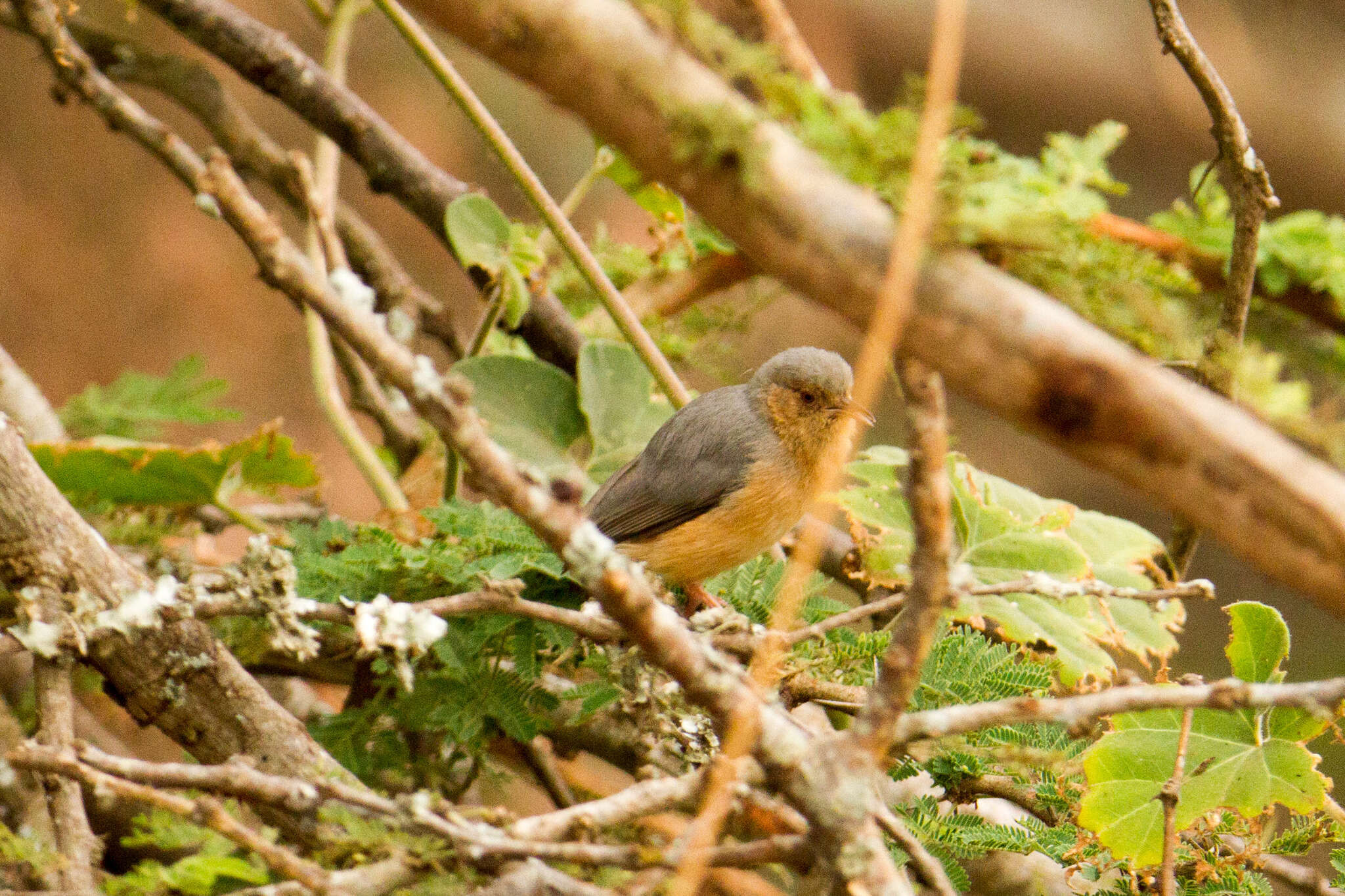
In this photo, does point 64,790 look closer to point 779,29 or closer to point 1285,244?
point 779,29

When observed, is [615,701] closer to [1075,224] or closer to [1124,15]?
[1075,224]

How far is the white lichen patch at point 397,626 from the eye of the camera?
1163mm

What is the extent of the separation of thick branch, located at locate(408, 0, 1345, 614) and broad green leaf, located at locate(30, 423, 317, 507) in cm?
144

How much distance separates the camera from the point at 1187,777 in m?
1.35

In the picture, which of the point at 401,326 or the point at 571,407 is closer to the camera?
the point at 571,407

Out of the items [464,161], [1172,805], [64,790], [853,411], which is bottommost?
[64,790]

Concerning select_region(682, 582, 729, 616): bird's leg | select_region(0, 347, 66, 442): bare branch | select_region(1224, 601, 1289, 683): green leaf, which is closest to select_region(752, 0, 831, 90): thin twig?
select_region(682, 582, 729, 616): bird's leg

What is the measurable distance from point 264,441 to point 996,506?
1329 millimetres

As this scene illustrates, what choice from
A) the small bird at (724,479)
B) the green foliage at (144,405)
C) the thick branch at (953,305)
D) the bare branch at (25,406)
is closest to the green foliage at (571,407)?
Result: the small bird at (724,479)

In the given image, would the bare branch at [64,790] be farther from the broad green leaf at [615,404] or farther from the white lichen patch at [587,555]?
the broad green leaf at [615,404]

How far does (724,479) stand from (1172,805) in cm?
112

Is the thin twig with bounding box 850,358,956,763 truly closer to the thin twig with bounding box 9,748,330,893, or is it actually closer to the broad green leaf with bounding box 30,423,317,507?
the thin twig with bounding box 9,748,330,893

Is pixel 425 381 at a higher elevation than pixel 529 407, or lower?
lower

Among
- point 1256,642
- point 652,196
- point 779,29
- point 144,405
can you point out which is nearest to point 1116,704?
point 1256,642
